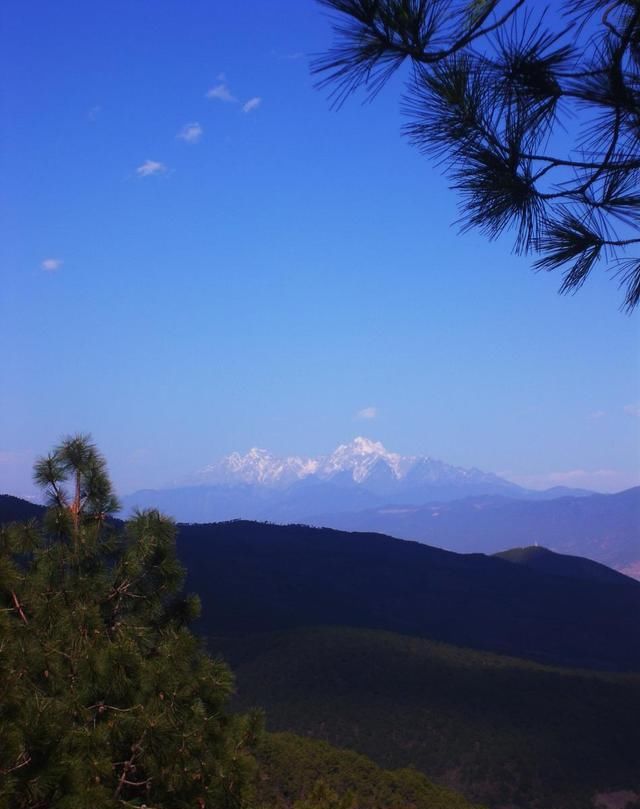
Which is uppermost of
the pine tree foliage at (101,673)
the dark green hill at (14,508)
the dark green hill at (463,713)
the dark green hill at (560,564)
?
the dark green hill at (14,508)

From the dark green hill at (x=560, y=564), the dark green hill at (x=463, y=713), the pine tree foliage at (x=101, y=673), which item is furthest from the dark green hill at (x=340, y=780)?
the dark green hill at (x=560, y=564)

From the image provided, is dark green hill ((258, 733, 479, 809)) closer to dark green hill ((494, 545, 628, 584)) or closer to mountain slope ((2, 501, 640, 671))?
mountain slope ((2, 501, 640, 671))

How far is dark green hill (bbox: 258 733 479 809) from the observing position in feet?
74.9

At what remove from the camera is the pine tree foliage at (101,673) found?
230 inches

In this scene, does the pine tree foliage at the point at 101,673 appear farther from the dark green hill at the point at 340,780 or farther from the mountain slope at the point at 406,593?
the mountain slope at the point at 406,593

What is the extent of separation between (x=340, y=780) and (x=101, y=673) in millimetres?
20177

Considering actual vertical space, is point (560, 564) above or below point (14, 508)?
below

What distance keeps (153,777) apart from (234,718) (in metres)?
1.78

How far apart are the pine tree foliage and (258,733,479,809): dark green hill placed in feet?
50.0

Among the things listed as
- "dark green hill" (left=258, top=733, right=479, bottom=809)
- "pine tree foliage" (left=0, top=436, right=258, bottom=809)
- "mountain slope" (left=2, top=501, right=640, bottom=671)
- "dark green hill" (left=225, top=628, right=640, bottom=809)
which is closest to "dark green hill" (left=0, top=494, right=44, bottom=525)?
"mountain slope" (left=2, top=501, right=640, bottom=671)

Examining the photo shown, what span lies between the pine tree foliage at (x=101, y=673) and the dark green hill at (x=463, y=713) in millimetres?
29107

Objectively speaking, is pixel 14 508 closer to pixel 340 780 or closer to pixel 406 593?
pixel 340 780

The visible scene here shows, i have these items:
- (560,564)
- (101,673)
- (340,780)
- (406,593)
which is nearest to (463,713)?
(340,780)

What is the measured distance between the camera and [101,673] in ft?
21.3
